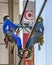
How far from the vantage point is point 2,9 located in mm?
2684

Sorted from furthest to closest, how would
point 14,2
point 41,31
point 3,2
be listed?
point 3,2 → point 14,2 → point 41,31

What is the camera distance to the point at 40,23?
3.53 ft

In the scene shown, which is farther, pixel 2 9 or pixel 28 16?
pixel 2 9

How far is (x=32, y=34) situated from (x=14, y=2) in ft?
4.51

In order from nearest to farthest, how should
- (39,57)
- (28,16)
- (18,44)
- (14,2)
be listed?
(18,44) → (28,16) → (39,57) → (14,2)

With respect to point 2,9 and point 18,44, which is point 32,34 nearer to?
point 18,44

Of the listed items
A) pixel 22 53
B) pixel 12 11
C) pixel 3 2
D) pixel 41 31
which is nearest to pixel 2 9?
pixel 3 2

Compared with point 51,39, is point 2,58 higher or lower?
lower

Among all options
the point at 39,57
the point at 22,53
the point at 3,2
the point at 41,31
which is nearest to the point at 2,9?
the point at 3,2

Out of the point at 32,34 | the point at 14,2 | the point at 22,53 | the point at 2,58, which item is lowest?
the point at 2,58

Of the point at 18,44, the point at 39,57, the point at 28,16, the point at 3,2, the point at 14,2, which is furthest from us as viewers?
the point at 3,2

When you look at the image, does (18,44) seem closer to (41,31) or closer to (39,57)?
(41,31)

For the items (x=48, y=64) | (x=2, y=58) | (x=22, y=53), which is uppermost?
(x=22, y=53)

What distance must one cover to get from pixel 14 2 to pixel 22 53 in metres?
1.29
